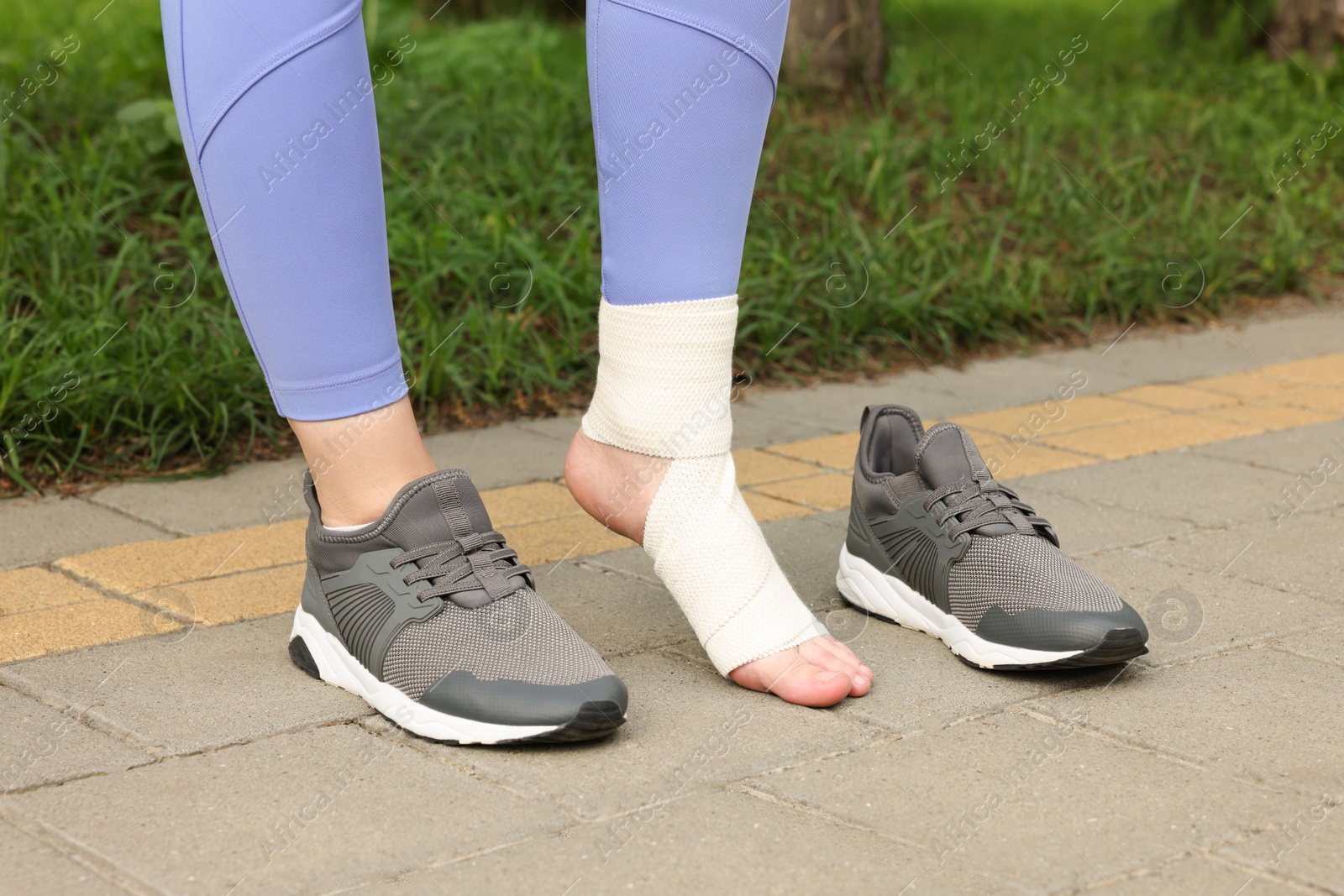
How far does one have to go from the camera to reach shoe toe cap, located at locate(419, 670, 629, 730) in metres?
1.33

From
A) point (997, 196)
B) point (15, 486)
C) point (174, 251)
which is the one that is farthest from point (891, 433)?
point (997, 196)

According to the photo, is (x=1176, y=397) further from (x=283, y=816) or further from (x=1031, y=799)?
(x=283, y=816)

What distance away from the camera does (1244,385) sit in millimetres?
3254

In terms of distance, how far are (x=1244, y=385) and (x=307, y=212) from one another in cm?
256

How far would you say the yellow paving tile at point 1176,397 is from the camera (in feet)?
9.98

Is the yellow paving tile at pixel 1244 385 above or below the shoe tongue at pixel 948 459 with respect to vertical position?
below

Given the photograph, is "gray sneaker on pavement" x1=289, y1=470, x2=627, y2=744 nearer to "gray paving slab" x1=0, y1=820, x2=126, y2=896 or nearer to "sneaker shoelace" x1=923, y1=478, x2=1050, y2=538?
"gray paving slab" x1=0, y1=820, x2=126, y2=896

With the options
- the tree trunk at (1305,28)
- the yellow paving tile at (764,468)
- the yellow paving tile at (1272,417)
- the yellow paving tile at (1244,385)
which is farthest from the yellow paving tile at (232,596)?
the tree trunk at (1305,28)

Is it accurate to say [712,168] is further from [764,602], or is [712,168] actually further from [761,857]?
[761,857]

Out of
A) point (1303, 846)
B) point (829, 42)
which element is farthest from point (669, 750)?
point (829, 42)

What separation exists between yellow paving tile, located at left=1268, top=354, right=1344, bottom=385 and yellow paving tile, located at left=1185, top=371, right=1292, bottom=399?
49 millimetres

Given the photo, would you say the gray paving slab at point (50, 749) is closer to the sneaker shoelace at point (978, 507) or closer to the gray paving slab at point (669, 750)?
the gray paving slab at point (669, 750)

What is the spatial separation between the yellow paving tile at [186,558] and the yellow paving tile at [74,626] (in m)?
0.09

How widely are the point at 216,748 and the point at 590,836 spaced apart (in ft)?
1.38
